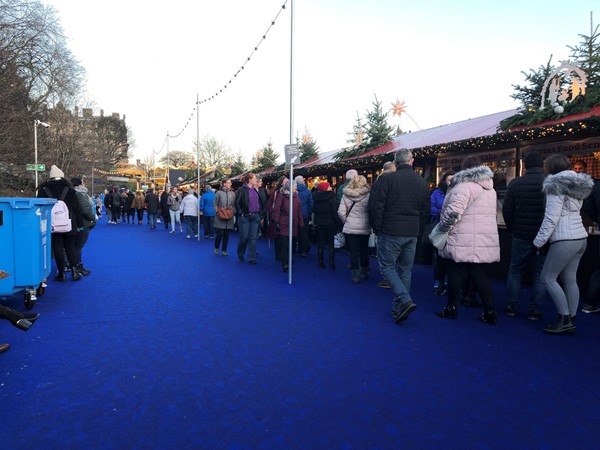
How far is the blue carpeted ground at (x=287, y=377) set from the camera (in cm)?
256

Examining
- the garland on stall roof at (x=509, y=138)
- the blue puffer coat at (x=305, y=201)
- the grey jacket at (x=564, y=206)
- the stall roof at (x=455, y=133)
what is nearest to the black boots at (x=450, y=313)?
the grey jacket at (x=564, y=206)

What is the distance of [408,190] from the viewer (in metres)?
5.00

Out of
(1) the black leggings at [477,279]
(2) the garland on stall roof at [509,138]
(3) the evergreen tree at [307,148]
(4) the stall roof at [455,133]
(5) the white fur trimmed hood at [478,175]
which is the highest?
(3) the evergreen tree at [307,148]

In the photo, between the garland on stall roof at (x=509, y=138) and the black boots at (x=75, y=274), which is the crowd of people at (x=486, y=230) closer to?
the black boots at (x=75, y=274)

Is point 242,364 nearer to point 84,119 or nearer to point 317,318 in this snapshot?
point 317,318

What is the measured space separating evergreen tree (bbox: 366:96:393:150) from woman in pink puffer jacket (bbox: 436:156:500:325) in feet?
26.3

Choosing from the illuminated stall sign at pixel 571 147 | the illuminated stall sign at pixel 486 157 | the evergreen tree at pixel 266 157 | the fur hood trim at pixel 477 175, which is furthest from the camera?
the evergreen tree at pixel 266 157

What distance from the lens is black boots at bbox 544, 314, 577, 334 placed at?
4398mm

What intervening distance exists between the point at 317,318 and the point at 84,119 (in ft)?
134

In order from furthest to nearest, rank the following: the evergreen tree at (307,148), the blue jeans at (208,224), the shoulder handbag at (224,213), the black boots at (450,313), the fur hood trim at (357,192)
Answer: the evergreen tree at (307,148)
the blue jeans at (208,224)
the shoulder handbag at (224,213)
the fur hood trim at (357,192)
the black boots at (450,313)

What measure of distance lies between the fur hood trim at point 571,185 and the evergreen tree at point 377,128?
8.43m

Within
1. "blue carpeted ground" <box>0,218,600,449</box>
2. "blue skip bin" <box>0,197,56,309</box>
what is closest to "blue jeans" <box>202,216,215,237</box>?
"blue carpeted ground" <box>0,218,600,449</box>

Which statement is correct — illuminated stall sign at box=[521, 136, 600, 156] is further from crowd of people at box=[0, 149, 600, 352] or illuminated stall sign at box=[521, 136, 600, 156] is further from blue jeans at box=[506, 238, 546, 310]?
blue jeans at box=[506, 238, 546, 310]

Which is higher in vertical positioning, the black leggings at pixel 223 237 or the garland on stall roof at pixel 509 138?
the garland on stall roof at pixel 509 138
